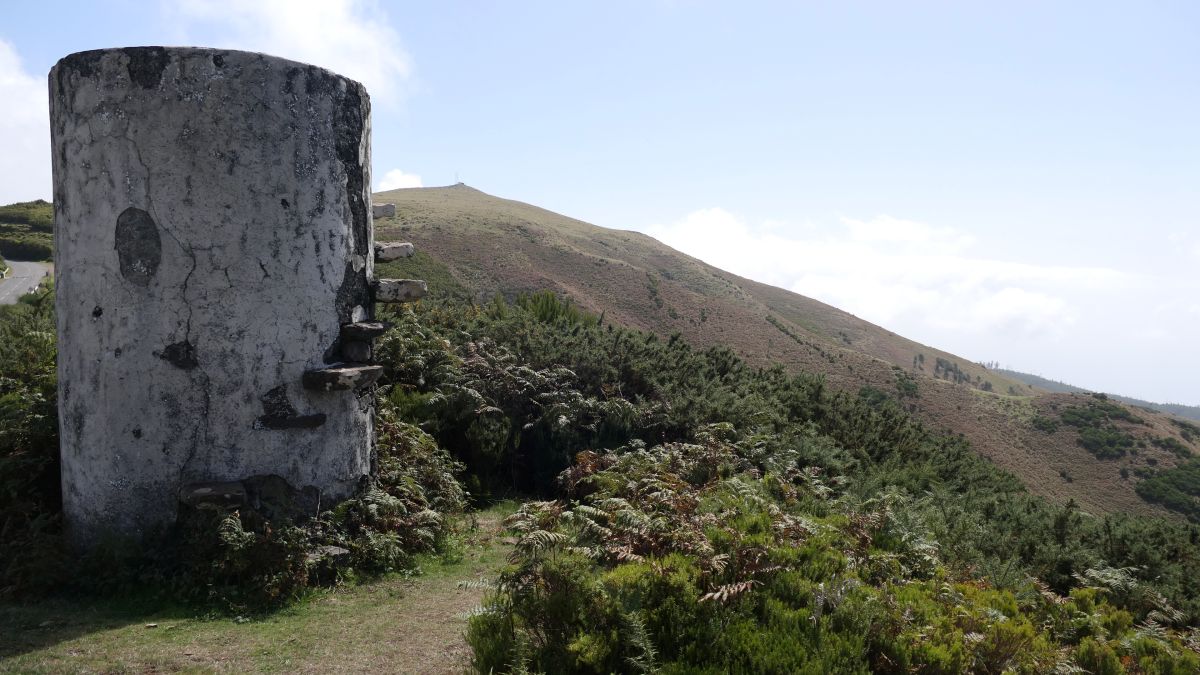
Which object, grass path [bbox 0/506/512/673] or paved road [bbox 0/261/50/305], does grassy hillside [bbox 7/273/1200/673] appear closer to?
grass path [bbox 0/506/512/673]

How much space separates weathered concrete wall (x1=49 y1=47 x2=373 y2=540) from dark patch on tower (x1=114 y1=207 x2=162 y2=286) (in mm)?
10

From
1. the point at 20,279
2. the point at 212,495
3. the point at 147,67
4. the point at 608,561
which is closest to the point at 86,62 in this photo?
the point at 147,67

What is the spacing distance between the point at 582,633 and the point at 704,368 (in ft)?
25.3

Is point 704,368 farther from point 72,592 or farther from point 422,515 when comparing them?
point 72,592

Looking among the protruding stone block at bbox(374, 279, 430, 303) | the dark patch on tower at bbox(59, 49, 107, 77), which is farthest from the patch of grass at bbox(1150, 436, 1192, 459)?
the dark patch on tower at bbox(59, 49, 107, 77)

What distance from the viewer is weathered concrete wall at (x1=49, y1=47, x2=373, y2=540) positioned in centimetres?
550

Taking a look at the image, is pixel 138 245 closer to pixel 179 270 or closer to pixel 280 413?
pixel 179 270

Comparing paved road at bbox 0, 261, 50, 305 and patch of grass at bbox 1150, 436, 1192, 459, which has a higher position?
paved road at bbox 0, 261, 50, 305

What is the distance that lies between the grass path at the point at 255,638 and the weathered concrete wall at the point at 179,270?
931mm

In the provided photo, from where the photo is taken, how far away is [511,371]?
9.93 metres

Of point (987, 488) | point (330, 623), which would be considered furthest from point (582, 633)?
point (987, 488)

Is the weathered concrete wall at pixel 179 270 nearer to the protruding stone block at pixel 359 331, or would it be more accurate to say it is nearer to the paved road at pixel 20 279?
the protruding stone block at pixel 359 331

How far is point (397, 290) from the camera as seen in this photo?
263 inches

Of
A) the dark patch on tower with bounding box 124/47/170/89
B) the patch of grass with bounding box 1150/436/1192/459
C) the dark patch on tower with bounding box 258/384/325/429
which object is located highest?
the dark patch on tower with bounding box 124/47/170/89
